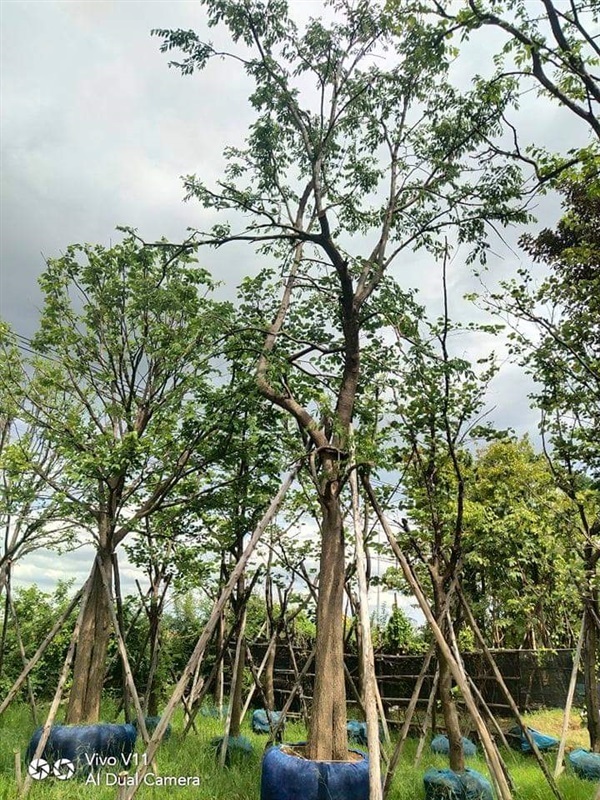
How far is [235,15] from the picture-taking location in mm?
5961

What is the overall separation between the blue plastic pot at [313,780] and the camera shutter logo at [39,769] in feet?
8.51

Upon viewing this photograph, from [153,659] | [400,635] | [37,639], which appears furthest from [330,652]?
[37,639]

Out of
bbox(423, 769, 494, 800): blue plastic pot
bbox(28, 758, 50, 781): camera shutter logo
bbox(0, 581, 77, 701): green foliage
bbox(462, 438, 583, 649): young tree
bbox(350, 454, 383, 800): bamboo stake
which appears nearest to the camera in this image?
bbox(350, 454, 383, 800): bamboo stake

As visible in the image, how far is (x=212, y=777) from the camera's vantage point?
600 cm

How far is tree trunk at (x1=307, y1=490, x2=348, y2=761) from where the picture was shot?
4.70 meters

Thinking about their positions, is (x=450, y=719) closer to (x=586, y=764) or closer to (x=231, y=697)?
(x=586, y=764)

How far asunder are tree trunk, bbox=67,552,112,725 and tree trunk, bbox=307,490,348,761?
3.26 metres

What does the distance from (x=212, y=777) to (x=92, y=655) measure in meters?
2.13

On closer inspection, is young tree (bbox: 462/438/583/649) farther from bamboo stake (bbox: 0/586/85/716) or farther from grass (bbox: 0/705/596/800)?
bamboo stake (bbox: 0/586/85/716)

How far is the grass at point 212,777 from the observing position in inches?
214

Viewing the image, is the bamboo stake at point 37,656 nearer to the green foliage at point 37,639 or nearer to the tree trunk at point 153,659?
the tree trunk at point 153,659

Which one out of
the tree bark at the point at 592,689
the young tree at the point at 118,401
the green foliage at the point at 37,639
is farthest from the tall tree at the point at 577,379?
the green foliage at the point at 37,639

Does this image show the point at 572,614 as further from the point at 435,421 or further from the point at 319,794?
the point at 319,794

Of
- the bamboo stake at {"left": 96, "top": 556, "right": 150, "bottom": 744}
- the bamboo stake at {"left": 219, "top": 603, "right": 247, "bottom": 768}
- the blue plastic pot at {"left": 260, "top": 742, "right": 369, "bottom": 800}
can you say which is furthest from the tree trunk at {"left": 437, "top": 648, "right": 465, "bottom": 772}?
the bamboo stake at {"left": 96, "top": 556, "right": 150, "bottom": 744}
